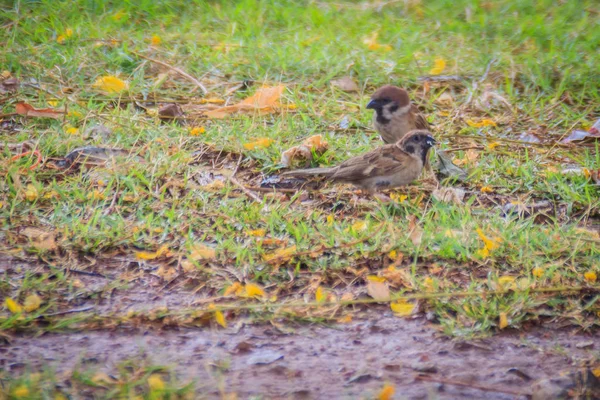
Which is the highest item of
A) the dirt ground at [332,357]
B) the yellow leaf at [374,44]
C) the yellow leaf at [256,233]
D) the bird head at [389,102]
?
the yellow leaf at [374,44]

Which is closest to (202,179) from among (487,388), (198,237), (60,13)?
(198,237)

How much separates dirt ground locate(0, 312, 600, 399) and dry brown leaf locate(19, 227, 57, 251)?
0.83 m

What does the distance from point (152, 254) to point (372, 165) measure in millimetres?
1542

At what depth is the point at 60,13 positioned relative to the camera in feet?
26.1

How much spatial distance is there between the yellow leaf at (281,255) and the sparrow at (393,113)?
5.72 ft

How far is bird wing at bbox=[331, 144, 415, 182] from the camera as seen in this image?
5.17 meters

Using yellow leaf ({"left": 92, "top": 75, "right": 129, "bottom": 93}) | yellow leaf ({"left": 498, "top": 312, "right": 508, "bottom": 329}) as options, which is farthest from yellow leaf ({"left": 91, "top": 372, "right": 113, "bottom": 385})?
yellow leaf ({"left": 92, "top": 75, "right": 129, "bottom": 93})

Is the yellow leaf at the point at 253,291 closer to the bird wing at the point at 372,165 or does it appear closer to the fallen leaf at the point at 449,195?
the bird wing at the point at 372,165

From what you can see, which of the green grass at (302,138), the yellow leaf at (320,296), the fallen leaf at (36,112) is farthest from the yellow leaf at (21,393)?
the fallen leaf at (36,112)

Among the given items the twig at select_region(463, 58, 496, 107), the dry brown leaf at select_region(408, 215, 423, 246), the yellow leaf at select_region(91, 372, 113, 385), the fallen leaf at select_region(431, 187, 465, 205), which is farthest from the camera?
the twig at select_region(463, 58, 496, 107)

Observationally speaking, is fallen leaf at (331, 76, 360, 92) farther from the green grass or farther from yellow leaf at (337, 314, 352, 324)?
yellow leaf at (337, 314, 352, 324)

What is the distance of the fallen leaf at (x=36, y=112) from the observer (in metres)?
6.14

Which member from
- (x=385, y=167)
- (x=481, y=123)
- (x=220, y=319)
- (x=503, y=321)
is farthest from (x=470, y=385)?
(x=481, y=123)

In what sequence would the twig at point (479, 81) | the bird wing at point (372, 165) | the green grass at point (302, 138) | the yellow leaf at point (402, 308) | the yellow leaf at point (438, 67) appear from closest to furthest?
1. the yellow leaf at point (402, 308)
2. the green grass at point (302, 138)
3. the bird wing at point (372, 165)
4. the twig at point (479, 81)
5. the yellow leaf at point (438, 67)
